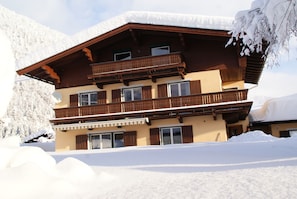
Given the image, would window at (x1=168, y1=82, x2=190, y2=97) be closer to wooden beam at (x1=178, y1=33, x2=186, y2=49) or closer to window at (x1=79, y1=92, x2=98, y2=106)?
wooden beam at (x1=178, y1=33, x2=186, y2=49)

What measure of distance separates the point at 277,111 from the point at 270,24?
744 inches

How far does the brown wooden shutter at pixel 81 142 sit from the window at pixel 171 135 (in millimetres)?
5093

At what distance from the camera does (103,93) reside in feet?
69.8

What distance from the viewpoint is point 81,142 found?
68.1ft

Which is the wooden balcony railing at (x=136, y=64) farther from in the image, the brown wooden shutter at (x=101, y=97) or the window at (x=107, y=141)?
→ the window at (x=107, y=141)

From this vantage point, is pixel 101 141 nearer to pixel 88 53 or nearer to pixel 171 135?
pixel 171 135

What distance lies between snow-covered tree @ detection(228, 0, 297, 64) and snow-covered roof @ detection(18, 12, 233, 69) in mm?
10572

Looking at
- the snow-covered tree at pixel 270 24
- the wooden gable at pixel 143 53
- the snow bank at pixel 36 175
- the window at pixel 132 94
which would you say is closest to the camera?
the snow bank at pixel 36 175

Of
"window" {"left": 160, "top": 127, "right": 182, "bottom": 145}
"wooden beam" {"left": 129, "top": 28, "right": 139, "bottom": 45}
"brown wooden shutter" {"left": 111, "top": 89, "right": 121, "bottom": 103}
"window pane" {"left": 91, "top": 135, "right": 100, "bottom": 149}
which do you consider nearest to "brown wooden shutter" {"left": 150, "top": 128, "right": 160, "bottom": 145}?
"window" {"left": 160, "top": 127, "right": 182, "bottom": 145}

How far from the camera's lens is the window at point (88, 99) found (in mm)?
21625

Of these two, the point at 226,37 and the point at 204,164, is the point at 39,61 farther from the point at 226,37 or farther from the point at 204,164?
the point at 204,164

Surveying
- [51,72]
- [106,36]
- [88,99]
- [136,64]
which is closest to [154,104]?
[136,64]

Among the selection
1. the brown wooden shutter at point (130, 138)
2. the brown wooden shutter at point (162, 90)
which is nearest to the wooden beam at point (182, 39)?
the brown wooden shutter at point (162, 90)

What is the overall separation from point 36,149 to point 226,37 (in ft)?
49.9
